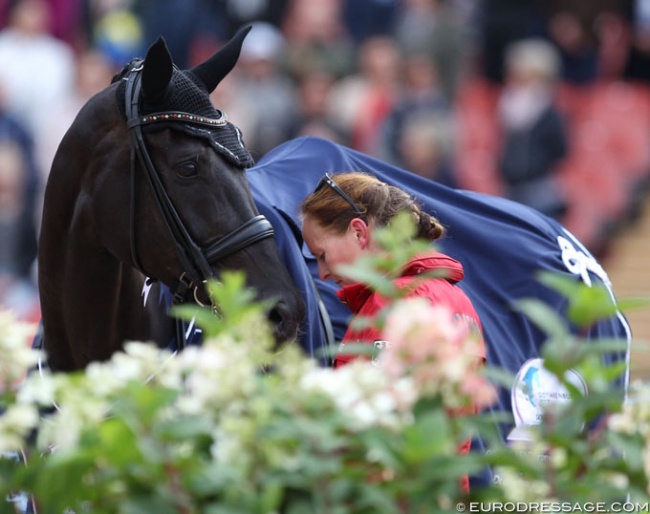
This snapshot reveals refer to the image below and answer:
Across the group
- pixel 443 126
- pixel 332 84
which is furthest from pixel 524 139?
pixel 332 84

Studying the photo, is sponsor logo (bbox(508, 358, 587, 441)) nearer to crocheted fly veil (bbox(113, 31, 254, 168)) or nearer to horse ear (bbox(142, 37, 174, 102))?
crocheted fly veil (bbox(113, 31, 254, 168))

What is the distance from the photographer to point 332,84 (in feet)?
31.4

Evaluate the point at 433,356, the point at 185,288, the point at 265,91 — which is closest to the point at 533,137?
the point at 265,91

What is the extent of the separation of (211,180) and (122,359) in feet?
4.99

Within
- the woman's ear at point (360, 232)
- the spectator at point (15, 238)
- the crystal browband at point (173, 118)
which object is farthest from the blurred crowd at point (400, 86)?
the woman's ear at point (360, 232)

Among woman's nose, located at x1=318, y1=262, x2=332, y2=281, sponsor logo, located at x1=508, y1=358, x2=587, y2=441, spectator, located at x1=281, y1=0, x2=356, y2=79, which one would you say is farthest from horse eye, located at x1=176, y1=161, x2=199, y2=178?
spectator, located at x1=281, y1=0, x2=356, y2=79

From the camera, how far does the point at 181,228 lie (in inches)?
127

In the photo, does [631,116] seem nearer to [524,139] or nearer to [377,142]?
[524,139]

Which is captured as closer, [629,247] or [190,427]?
[190,427]

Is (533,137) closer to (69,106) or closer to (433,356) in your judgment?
(69,106)

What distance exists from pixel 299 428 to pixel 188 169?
67.2 inches

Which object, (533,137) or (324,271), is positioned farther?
(533,137)

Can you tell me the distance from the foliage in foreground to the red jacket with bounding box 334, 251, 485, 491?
2.98 ft

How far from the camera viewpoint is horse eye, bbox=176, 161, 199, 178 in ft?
10.7
